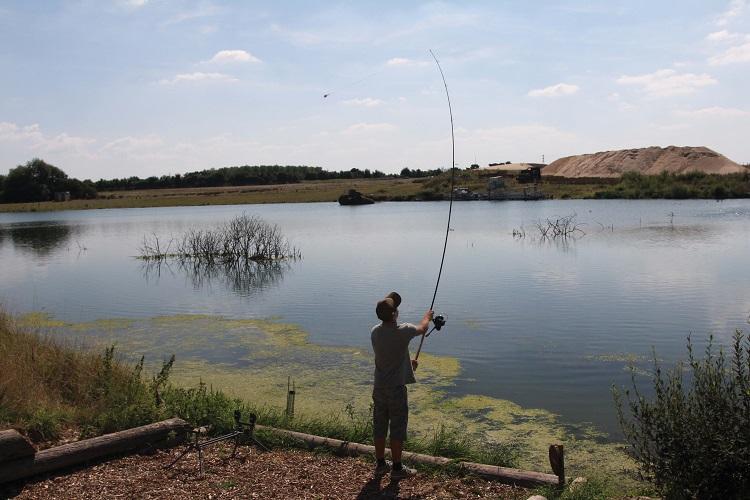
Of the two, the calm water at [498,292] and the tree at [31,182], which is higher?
the tree at [31,182]

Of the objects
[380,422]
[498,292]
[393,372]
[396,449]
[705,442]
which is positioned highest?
[393,372]

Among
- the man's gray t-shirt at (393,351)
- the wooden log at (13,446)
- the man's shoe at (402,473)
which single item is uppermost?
the man's gray t-shirt at (393,351)

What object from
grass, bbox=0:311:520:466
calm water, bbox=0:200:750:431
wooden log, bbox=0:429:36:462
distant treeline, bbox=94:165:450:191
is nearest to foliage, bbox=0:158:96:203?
distant treeline, bbox=94:165:450:191

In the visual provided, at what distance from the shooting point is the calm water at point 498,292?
12.0 metres

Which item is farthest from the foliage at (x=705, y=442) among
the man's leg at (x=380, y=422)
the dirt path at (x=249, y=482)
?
the man's leg at (x=380, y=422)

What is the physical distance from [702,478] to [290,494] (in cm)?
345

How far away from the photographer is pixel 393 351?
20.0 feet

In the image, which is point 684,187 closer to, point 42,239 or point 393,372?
point 42,239

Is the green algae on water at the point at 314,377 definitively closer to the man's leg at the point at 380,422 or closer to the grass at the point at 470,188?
the man's leg at the point at 380,422

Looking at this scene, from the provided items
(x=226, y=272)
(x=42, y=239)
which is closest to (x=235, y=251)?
(x=226, y=272)

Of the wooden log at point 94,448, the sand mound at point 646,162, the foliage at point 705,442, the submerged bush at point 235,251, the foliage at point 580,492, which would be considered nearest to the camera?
the foliage at point 705,442

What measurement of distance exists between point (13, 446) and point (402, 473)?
3.48 metres

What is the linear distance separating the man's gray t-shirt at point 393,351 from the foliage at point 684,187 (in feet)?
224

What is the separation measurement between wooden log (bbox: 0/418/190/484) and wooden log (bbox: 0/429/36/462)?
70 millimetres
